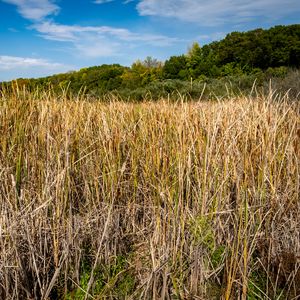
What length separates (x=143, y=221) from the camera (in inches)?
76.3

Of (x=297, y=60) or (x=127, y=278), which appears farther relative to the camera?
(x=297, y=60)

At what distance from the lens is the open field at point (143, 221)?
1.41 metres

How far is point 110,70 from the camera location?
927 inches

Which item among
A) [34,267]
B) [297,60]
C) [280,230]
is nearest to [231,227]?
[280,230]

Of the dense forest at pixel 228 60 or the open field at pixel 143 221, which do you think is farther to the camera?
the dense forest at pixel 228 60

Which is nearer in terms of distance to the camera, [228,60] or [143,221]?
[143,221]

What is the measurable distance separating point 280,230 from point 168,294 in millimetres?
838

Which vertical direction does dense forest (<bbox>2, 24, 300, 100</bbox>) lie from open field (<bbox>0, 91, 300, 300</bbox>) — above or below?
above

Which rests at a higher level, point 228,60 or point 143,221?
point 228,60

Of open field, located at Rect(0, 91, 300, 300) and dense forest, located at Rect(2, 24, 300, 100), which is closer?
open field, located at Rect(0, 91, 300, 300)

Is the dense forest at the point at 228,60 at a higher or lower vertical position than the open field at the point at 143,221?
higher

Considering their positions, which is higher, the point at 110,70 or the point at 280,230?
the point at 110,70

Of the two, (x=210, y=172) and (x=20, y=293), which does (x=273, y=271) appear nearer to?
(x=210, y=172)

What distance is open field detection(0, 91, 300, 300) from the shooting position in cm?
141
